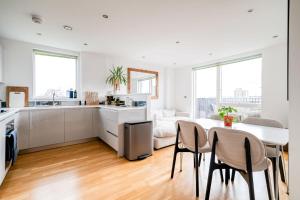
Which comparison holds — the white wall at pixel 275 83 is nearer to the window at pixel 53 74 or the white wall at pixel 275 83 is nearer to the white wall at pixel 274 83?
the white wall at pixel 274 83

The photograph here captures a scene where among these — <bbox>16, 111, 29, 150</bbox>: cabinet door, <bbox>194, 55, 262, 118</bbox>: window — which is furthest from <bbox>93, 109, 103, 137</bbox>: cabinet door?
<bbox>194, 55, 262, 118</bbox>: window

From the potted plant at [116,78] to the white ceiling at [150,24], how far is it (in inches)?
29.0

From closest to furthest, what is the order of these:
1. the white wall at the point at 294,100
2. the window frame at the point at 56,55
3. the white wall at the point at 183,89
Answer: the white wall at the point at 294,100 → the window frame at the point at 56,55 → the white wall at the point at 183,89

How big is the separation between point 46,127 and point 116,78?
202 centimetres

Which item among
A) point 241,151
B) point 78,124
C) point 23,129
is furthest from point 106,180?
point 23,129

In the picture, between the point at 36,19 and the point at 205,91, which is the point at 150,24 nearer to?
the point at 36,19

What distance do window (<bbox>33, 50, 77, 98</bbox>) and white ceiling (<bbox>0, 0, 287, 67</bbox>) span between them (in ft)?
1.47

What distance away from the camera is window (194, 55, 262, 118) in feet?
12.5

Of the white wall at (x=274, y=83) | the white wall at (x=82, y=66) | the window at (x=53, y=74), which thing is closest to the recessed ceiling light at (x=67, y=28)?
the white wall at (x=82, y=66)

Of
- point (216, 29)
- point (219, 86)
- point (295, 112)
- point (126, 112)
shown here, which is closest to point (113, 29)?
point (126, 112)

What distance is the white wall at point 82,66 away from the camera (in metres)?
3.03

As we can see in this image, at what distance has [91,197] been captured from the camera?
1.61 meters

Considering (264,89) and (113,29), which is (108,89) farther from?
(264,89)

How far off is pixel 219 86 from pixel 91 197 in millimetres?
4306
